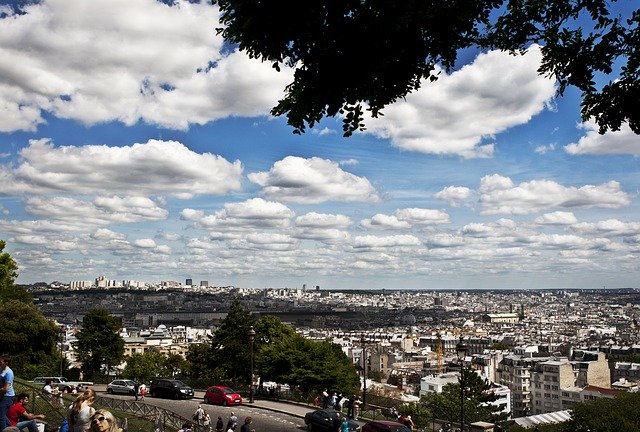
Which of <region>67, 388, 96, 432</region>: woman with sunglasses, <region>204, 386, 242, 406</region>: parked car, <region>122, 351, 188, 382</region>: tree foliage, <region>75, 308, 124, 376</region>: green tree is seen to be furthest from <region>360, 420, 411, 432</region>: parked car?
<region>122, 351, 188, 382</region>: tree foliage

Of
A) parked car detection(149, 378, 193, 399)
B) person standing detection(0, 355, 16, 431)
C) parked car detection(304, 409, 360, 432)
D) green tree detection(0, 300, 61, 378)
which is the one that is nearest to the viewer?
person standing detection(0, 355, 16, 431)

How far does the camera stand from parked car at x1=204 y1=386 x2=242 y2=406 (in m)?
31.9

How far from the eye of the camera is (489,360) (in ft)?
587

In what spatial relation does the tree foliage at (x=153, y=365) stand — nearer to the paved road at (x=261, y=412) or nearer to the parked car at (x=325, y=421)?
the paved road at (x=261, y=412)

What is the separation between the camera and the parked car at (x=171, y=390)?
34.6 metres

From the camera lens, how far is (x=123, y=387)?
37531 millimetres

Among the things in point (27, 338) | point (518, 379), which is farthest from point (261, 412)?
point (518, 379)

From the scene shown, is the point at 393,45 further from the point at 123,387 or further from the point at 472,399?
the point at 472,399

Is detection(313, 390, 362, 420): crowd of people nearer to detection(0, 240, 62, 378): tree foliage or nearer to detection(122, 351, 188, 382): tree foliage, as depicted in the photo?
detection(0, 240, 62, 378): tree foliage

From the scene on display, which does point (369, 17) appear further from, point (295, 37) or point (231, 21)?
point (231, 21)

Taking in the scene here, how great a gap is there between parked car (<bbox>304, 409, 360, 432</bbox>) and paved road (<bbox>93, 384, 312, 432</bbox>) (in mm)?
820

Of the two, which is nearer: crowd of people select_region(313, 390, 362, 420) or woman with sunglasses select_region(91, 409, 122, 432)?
woman with sunglasses select_region(91, 409, 122, 432)

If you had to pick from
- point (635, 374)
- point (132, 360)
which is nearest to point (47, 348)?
point (132, 360)

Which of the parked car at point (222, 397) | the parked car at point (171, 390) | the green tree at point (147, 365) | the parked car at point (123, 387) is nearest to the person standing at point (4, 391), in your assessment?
the parked car at point (222, 397)
